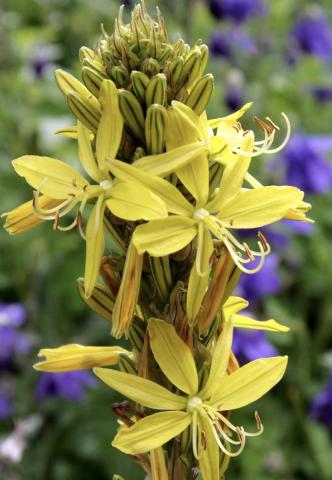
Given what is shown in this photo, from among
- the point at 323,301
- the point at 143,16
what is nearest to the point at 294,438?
the point at 323,301

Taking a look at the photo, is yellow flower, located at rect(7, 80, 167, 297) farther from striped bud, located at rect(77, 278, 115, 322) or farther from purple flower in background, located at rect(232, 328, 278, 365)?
purple flower in background, located at rect(232, 328, 278, 365)

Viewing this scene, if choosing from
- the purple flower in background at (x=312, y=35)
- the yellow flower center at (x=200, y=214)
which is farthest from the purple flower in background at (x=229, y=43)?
the yellow flower center at (x=200, y=214)

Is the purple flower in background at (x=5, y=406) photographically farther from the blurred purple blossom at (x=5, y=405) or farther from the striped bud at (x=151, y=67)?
the striped bud at (x=151, y=67)

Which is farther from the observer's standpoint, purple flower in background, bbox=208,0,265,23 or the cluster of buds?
purple flower in background, bbox=208,0,265,23

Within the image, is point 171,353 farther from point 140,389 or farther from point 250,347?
point 250,347

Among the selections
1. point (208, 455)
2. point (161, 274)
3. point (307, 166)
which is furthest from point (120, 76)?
point (307, 166)

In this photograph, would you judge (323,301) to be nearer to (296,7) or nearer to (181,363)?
(296,7)

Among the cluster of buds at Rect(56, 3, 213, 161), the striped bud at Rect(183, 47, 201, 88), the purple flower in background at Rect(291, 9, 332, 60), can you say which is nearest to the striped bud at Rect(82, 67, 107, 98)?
the cluster of buds at Rect(56, 3, 213, 161)
